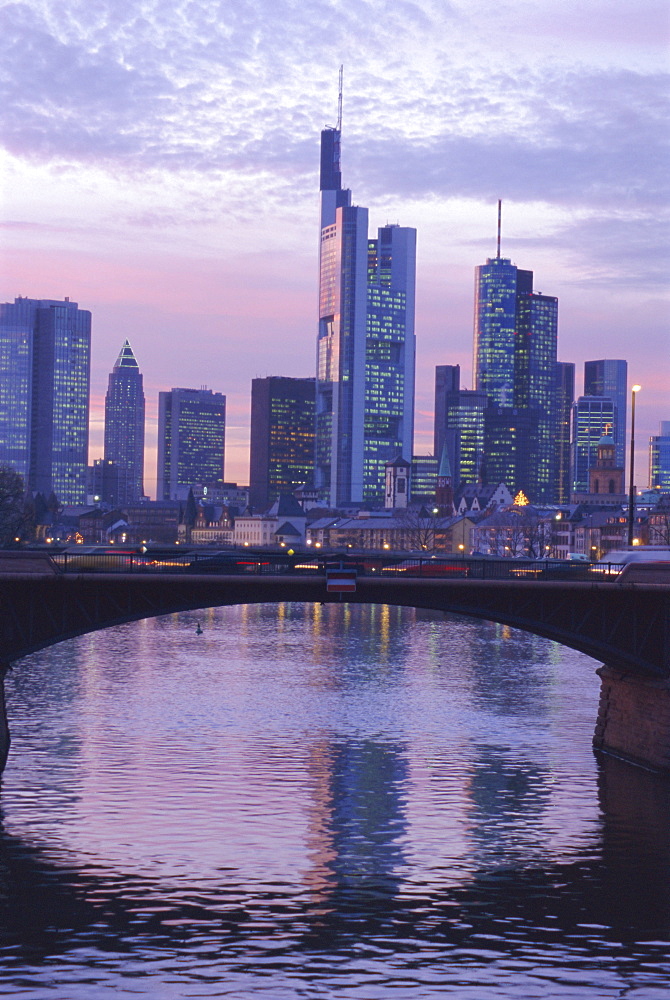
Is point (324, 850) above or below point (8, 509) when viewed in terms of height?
below

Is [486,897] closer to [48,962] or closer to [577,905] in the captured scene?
[577,905]

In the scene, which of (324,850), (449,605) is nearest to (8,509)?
(449,605)

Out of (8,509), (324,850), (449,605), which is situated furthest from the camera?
(8,509)

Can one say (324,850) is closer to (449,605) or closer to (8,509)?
(449,605)

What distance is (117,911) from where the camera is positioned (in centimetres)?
4153

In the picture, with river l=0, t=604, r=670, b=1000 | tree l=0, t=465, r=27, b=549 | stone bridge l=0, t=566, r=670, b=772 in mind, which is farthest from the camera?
tree l=0, t=465, r=27, b=549

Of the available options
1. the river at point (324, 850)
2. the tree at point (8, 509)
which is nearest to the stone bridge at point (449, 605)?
the river at point (324, 850)

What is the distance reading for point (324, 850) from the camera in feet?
160

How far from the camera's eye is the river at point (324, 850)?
37531 millimetres

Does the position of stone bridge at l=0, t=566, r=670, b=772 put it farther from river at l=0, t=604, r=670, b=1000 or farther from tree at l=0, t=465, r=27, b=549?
tree at l=0, t=465, r=27, b=549

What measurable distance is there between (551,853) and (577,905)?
5.41m

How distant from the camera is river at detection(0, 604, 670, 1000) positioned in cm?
3753

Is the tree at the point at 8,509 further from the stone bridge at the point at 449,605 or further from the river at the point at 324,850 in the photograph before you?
the stone bridge at the point at 449,605

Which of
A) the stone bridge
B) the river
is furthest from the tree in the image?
the stone bridge
